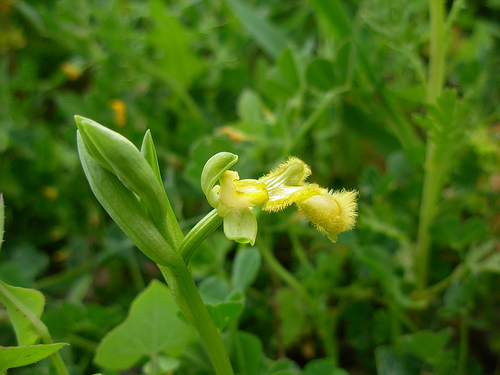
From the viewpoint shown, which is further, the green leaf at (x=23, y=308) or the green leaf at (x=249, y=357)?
the green leaf at (x=249, y=357)

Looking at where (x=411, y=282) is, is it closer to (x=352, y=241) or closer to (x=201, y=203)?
(x=352, y=241)

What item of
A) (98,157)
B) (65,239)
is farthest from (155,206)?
(65,239)

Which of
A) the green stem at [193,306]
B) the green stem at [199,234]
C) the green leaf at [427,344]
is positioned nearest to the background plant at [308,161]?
the green leaf at [427,344]

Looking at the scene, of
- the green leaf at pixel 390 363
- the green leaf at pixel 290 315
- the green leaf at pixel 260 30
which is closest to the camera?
the green leaf at pixel 390 363

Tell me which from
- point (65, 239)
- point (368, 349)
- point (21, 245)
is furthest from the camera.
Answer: point (65, 239)

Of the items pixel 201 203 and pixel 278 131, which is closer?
pixel 278 131

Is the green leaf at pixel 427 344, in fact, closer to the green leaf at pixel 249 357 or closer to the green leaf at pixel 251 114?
the green leaf at pixel 249 357

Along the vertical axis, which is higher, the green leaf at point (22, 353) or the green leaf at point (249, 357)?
Answer: the green leaf at point (22, 353)

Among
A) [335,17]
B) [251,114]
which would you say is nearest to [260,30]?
[335,17]
